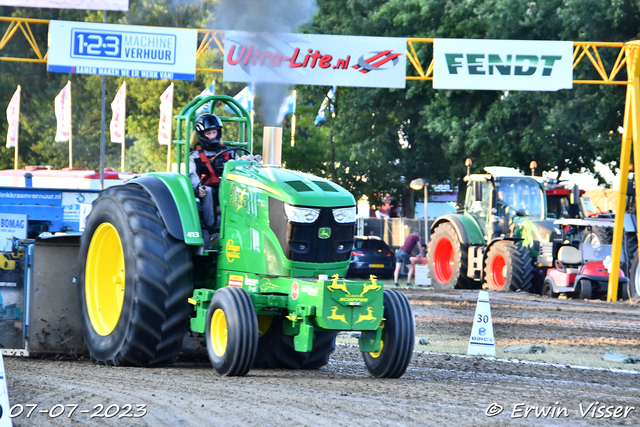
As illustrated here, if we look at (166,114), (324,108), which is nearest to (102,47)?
(324,108)

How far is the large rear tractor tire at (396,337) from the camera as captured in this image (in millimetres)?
6965

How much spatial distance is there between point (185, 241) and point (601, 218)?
48.3ft

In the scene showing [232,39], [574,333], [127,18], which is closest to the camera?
[574,333]

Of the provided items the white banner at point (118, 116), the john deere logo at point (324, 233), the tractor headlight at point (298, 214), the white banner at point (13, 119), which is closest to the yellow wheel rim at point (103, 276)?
the tractor headlight at point (298, 214)

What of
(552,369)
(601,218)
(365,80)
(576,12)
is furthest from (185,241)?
(576,12)

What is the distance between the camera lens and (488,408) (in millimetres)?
A: 5613

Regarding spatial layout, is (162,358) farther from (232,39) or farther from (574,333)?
(232,39)

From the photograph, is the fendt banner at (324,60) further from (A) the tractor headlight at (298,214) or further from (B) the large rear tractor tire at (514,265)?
(A) the tractor headlight at (298,214)

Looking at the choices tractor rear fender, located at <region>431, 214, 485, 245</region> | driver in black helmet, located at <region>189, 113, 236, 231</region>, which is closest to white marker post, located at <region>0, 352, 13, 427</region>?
driver in black helmet, located at <region>189, 113, 236, 231</region>

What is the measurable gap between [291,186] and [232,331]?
1325mm

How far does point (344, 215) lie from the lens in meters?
7.25

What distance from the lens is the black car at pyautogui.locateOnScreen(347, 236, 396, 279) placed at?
25.5 metres

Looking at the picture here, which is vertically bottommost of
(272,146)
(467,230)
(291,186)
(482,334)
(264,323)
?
(482,334)

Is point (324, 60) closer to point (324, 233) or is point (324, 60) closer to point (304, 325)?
point (324, 233)
